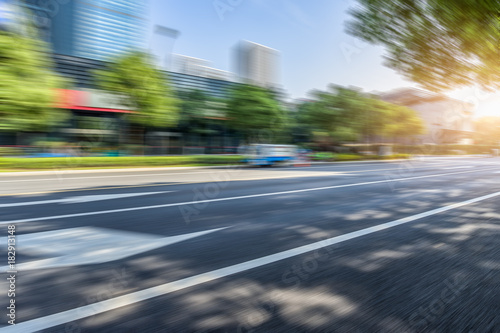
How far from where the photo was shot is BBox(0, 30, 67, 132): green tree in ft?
56.1

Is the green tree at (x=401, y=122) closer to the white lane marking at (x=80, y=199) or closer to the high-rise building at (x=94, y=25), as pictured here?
the white lane marking at (x=80, y=199)

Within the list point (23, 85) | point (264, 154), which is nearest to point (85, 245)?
point (264, 154)

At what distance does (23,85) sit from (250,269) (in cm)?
2086

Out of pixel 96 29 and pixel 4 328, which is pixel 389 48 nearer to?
pixel 4 328

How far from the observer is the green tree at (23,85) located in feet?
56.1

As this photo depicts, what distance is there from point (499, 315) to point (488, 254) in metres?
1.59

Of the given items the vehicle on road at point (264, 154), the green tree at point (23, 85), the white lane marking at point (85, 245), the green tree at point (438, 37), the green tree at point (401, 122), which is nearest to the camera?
the white lane marking at point (85, 245)

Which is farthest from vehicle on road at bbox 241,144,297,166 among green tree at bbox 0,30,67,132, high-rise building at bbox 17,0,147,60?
high-rise building at bbox 17,0,147,60

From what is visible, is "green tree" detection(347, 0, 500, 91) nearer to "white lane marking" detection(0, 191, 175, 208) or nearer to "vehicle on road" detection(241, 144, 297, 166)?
"white lane marking" detection(0, 191, 175, 208)

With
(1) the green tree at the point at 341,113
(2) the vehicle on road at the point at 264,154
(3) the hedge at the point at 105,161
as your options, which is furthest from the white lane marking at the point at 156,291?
(1) the green tree at the point at 341,113

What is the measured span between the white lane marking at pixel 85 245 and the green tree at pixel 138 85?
22.1 m

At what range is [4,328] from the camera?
1.89 m

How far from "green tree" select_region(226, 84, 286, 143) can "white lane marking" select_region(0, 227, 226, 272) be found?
96.8 ft

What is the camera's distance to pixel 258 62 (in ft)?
213
